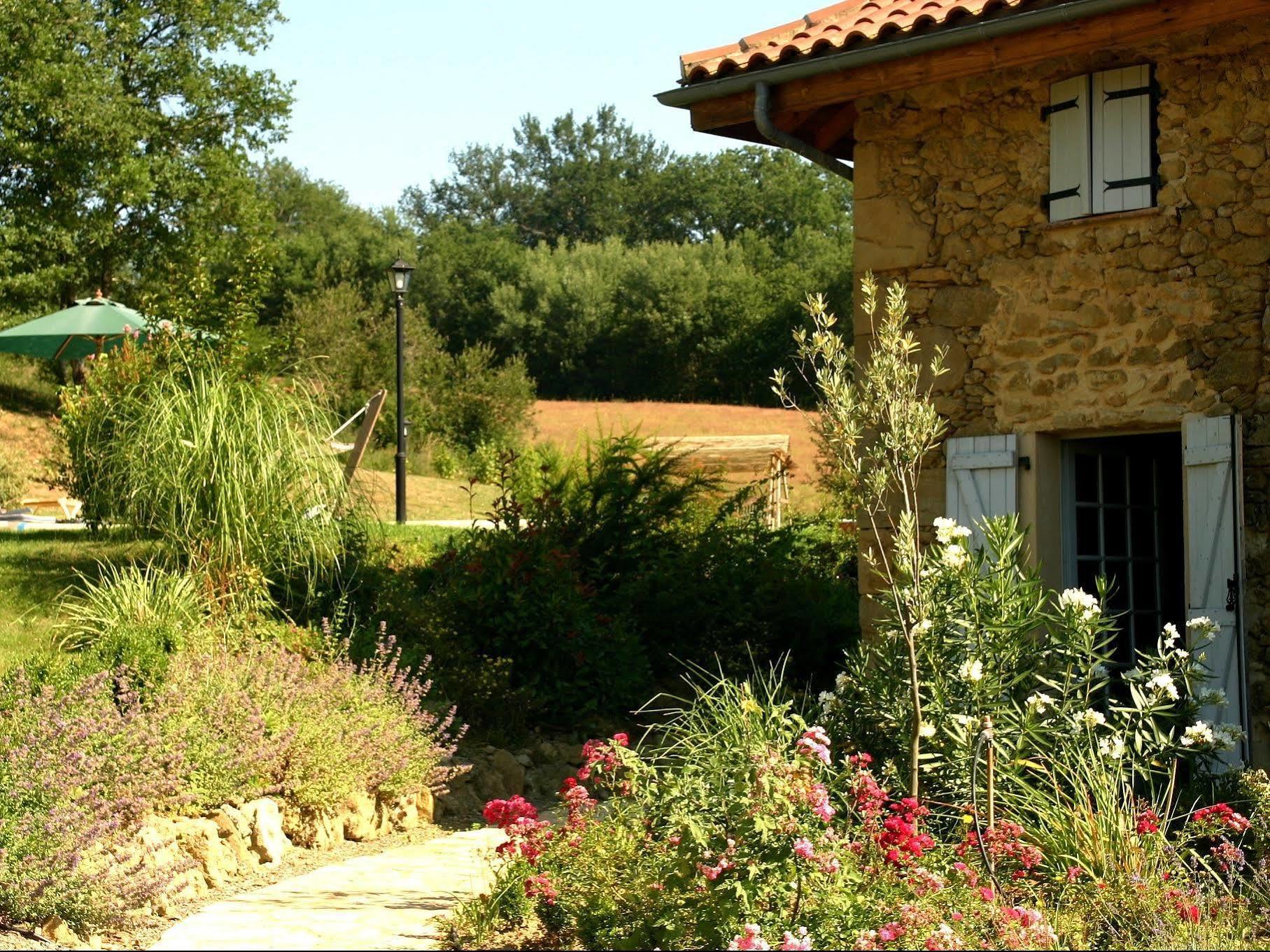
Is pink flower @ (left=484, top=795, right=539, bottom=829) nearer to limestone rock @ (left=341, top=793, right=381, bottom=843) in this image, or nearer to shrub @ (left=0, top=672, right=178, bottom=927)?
shrub @ (left=0, top=672, right=178, bottom=927)

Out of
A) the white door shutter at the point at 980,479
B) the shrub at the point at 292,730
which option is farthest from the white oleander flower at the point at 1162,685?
the shrub at the point at 292,730

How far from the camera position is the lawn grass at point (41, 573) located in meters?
8.75

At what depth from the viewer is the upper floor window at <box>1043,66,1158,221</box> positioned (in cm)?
694

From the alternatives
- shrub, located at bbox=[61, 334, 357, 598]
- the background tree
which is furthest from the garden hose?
the background tree

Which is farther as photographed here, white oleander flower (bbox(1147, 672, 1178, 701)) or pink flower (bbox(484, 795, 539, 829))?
white oleander flower (bbox(1147, 672, 1178, 701))

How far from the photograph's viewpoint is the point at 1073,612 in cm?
562

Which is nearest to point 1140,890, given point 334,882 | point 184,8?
point 334,882

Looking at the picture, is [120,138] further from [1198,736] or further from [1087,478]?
[1198,736]

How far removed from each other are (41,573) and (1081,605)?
818 cm

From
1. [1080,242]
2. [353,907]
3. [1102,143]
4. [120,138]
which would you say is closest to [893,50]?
→ [1102,143]

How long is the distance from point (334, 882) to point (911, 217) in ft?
15.5

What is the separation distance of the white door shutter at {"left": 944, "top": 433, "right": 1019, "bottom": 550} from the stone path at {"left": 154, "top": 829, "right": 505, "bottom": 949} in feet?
10.1

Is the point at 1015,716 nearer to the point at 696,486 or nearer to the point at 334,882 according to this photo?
the point at 334,882

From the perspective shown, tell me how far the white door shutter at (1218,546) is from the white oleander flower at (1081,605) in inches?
45.8
